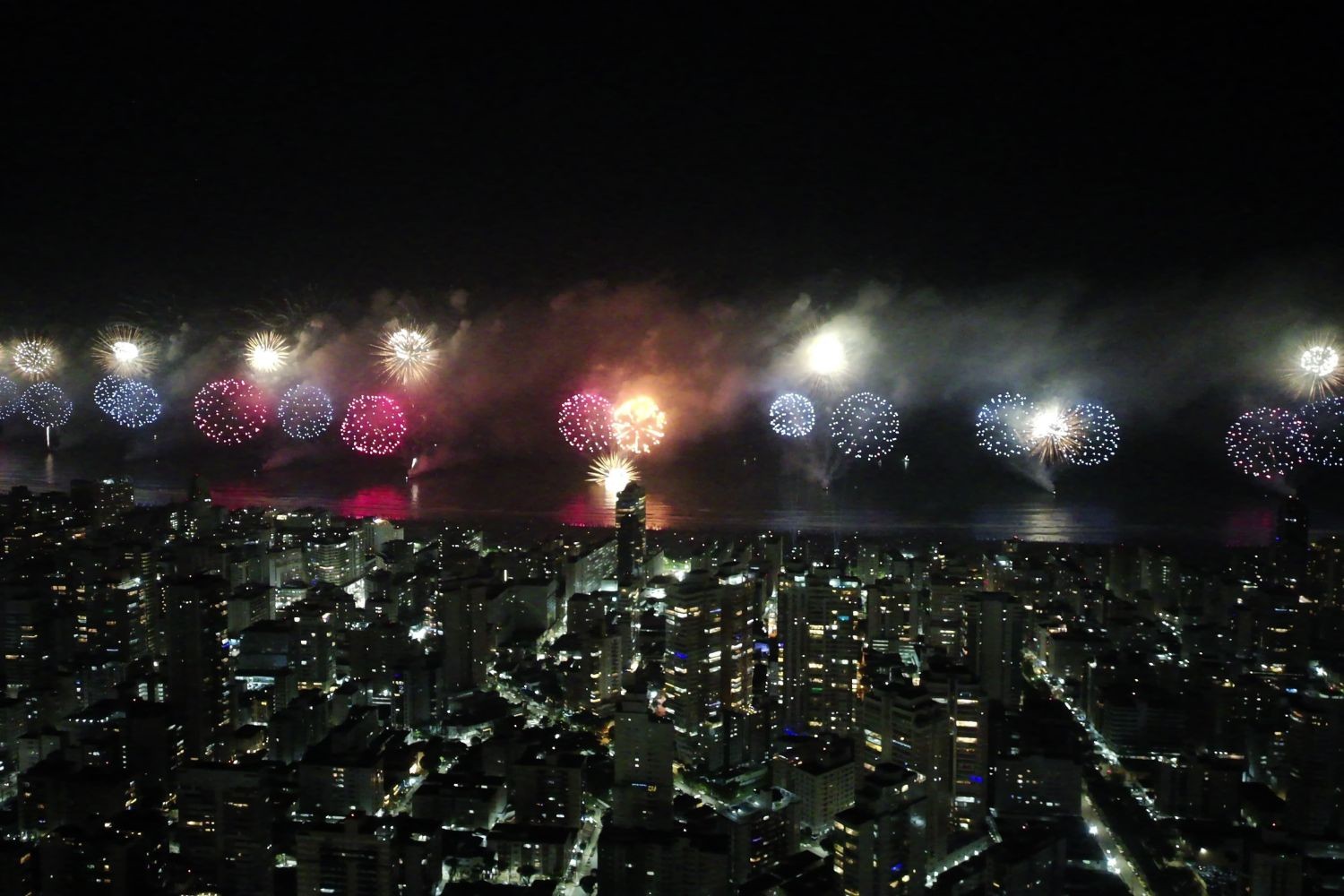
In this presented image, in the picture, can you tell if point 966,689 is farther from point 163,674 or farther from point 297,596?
point 297,596

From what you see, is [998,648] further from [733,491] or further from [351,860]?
[733,491]

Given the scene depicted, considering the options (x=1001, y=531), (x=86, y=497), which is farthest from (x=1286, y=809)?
(x=86, y=497)

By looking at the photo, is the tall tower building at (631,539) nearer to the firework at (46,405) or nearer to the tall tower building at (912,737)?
the tall tower building at (912,737)

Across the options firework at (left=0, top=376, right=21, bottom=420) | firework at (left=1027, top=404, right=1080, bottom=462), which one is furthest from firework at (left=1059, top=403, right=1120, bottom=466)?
firework at (left=0, top=376, right=21, bottom=420)

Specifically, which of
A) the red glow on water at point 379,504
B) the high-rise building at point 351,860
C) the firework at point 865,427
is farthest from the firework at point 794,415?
the high-rise building at point 351,860

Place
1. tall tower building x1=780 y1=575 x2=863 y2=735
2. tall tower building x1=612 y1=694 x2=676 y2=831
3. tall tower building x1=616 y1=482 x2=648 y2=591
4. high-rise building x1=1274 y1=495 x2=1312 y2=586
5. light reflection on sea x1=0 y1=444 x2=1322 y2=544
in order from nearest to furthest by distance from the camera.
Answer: tall tower building x1=612 y1=694 x2=676 y2=831, tall tower building x1=780 y1=575 x2=863 y2=735, high-rise building x1=1274 y1=495 x2=1312 y2=586, tall tower building x1=616 y1=482 x2=648 y2=591, light reflection on sea x1=0 y1=444 x2=1322 y2=544

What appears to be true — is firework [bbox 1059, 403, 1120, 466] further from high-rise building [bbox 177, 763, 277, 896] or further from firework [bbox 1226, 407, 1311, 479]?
high-rise building [bbox 177, 763, 277, 896]
